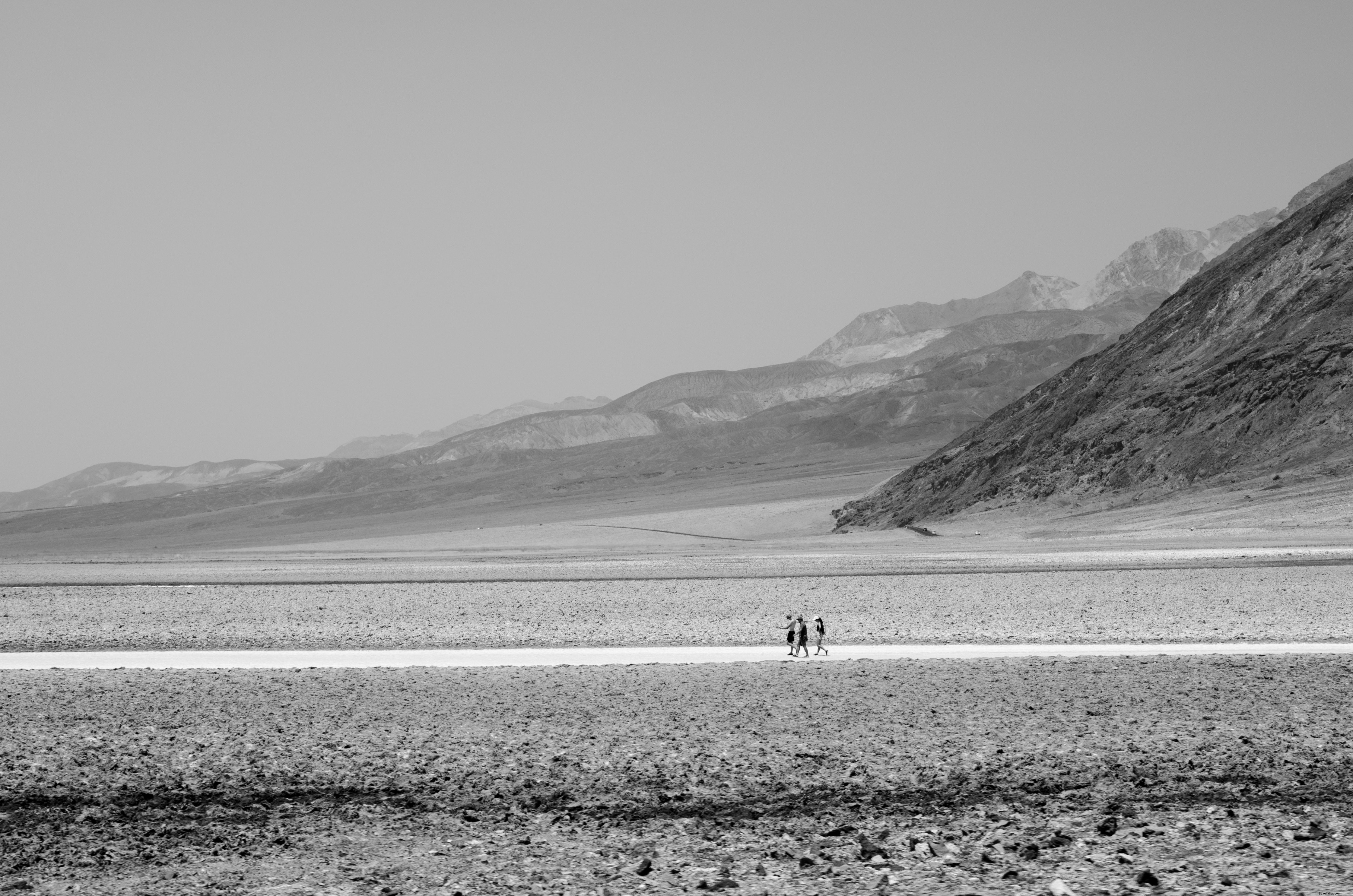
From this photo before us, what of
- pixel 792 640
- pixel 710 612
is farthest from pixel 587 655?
pixel 710 612

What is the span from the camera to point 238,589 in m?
29.7

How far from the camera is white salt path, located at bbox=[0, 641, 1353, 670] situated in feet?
52.4

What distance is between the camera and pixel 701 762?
396 inches

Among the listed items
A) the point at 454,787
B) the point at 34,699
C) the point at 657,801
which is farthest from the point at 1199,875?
the point at 34,699

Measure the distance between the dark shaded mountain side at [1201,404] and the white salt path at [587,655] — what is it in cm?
3643

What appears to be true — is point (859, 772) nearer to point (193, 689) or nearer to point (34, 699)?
point (193, 689)

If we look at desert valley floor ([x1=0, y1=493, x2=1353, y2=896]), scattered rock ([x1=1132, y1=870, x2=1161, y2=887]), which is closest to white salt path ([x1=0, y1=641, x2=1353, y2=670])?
desert valley floor ([x1=0, y1=493, x2=1353, y2=896])

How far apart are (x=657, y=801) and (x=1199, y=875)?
3.77 meters

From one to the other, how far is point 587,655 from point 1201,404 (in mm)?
45671

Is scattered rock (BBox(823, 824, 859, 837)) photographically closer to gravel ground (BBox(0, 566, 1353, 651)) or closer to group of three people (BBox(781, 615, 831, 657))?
group of three people (BBox(781, 615, 831, 657))

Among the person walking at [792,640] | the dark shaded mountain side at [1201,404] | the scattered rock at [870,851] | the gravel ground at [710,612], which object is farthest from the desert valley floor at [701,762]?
the dark shaded mountain side at [1201,404]

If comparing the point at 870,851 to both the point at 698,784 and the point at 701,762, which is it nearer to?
the point at 698,784

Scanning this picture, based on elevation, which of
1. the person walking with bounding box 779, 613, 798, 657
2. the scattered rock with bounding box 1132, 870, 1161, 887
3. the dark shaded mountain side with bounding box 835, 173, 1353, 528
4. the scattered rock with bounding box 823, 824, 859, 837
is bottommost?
the scattered rock with bounding box 1132, 870, 1161, 887

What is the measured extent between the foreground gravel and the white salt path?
1.83m
